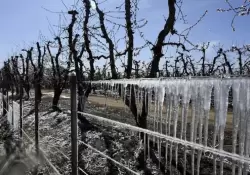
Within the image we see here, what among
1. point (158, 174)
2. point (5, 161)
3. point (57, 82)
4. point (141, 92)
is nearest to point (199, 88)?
point (141, 92)

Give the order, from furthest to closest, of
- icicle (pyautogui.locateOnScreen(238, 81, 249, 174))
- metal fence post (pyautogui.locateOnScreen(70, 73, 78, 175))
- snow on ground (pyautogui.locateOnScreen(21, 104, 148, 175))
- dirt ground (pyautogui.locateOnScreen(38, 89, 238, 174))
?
snow on ground (pyautogui.locateOnScreen(21, 104, 148, 175)) → metal fence post (pyautogui.locateOnScreen(70, 73, 78, 175)) → dirt ground (pyautogui.locateOnScreen(38, 89, 238, 174)) → icicle (pyautogui.locateOnScreen(238, 81, 249, 174))

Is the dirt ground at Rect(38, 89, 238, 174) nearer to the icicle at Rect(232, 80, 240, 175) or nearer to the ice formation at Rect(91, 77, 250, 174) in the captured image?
the ice formation at Rect(91, 77, 250, 174)

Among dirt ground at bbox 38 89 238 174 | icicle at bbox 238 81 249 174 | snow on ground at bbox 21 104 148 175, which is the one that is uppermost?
icicle at bbox 238 81 249 174

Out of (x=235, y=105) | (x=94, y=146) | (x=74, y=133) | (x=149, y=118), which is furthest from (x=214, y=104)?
(x=94, y=146)

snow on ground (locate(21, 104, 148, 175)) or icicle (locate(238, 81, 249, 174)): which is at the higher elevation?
icicle (locate(238, 81, 249, 174))

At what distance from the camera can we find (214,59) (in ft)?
102

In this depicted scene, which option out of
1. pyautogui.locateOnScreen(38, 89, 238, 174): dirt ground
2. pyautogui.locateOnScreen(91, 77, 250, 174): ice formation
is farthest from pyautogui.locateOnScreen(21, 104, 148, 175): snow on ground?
pyautogui.locateOnScreen(91, 77, 250, 174): ice formation

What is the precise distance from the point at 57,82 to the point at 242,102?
14.5 m

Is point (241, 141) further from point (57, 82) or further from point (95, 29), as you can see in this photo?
point (57, 82)

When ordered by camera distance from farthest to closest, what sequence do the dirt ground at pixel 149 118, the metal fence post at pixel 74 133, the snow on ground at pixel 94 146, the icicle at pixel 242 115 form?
the snow on ground at pixel 94 146 < the metal fence post at pixel 74 133 < the dirt ground at pixel 149 118 < the icicle at pixel 242 115

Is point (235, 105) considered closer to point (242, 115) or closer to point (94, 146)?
point (242, 115)

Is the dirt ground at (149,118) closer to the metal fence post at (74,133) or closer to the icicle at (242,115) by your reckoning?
the icicle at (242,115)

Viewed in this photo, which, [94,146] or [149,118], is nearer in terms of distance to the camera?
[149,118]

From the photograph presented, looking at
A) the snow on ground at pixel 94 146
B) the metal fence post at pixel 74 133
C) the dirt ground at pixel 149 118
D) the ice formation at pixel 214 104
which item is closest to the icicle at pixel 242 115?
the ice formation at pixel 214 104
